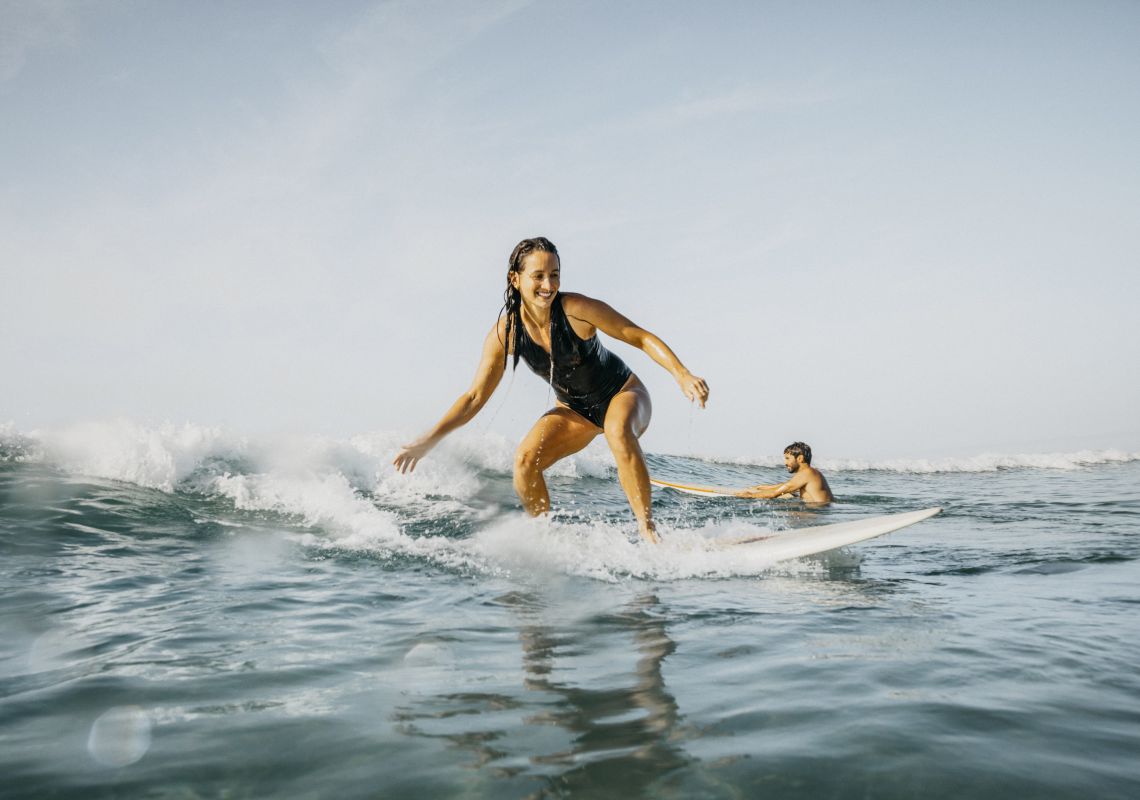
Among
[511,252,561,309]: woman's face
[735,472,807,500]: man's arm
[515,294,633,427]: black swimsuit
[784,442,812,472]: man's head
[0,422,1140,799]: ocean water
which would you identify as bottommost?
[0,422,1140,799]: ocean water

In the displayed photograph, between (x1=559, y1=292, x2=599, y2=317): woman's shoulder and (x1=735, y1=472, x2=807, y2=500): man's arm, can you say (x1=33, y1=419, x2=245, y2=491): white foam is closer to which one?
(x1=559, y1=292, x2=599, y2=317): woman's shoulder

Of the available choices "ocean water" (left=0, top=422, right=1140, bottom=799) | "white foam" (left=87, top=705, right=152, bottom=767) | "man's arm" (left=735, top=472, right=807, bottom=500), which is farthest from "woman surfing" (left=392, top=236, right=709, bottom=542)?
"man's arm" (left=735, top=472, right=807, bottom=500)

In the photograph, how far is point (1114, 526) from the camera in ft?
25.3

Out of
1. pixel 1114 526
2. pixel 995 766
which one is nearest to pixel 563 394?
pixel 995 766

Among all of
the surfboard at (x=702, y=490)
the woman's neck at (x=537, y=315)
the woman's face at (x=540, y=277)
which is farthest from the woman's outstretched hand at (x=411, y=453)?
the surfboard at (x=702, y=490)

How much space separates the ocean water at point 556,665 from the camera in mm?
1754

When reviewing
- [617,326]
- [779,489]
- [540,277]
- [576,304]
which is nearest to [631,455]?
[617,326]

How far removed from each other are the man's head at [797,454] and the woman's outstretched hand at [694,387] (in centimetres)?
757

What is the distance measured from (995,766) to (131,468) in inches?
425

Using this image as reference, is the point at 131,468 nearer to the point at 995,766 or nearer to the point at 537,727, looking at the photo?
the point at 537,727

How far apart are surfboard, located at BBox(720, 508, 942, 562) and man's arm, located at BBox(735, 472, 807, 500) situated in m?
6.33

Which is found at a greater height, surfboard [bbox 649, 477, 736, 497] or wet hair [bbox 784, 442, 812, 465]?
wet hair [bbox 784, 442, 812, 465]

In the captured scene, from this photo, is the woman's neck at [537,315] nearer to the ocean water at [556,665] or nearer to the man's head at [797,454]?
the ocean water at [556,665]

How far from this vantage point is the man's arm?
38.2 ft
